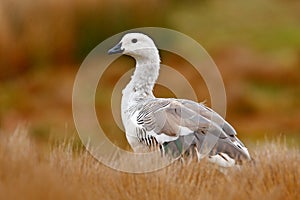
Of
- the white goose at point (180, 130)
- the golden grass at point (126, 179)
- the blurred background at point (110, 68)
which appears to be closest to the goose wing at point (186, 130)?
the white goose at point (180, 130)

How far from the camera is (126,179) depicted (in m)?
5.32

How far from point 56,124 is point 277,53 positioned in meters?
6.70

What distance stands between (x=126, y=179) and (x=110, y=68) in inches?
488

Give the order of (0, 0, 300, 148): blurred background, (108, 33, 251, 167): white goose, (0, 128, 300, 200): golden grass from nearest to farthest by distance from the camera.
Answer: (0, 128, 300, 200): golden grass, (108, 33, 251, 167): white goose, (0, 0, 300, 148): blurred background

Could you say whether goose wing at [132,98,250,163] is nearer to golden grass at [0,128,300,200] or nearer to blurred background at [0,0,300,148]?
golden grass at [0,128,300,200]

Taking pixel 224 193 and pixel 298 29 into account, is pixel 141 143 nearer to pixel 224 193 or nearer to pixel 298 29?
pixel 224 193

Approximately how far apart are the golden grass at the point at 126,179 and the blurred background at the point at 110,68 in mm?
9057

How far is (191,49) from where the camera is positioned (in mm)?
19500

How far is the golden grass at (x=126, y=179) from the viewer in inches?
193

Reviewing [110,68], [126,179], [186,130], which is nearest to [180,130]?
[186,130]

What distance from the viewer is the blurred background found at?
15969 millimetres

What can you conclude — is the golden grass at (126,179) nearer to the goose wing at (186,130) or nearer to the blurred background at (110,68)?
the goose wing at (186,130)

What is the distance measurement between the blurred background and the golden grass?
9057 millimetres

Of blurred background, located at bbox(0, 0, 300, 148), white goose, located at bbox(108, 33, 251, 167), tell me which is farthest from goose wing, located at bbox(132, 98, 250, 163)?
blurred background, located at bbox(0, 0, 300, 148)
